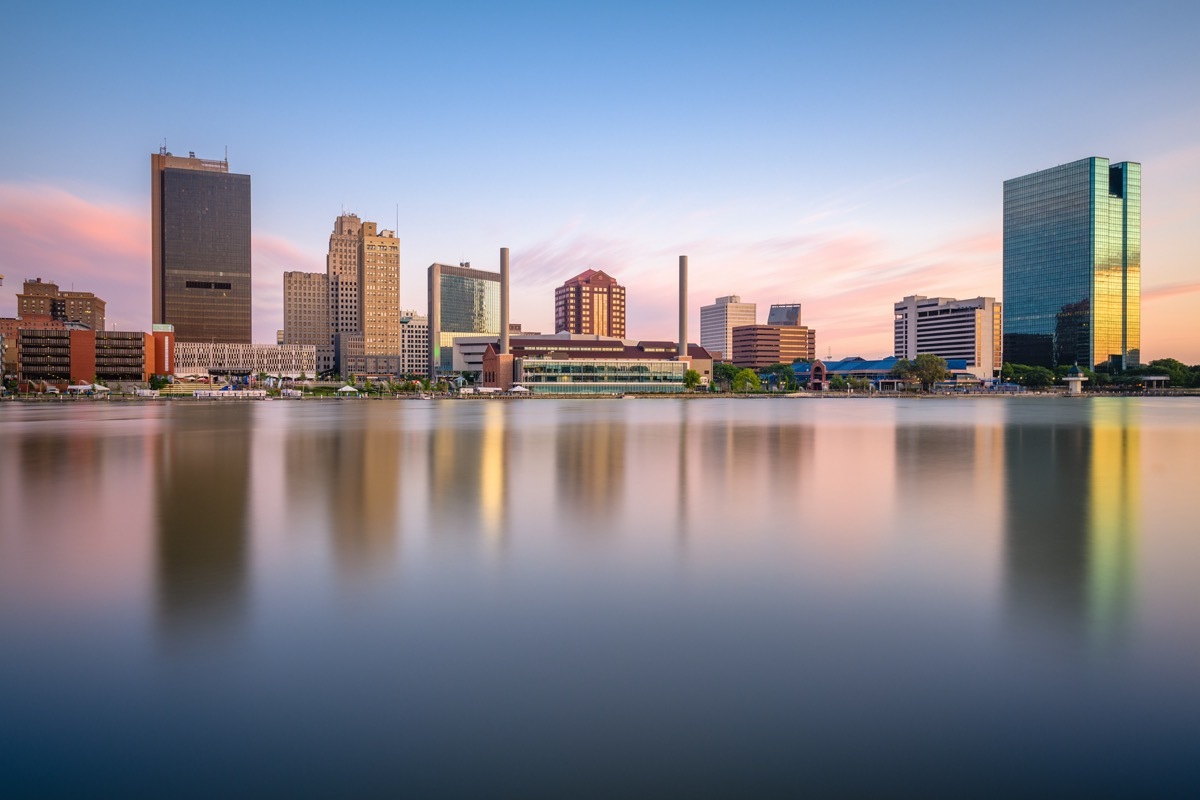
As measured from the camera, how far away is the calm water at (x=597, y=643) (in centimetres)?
666

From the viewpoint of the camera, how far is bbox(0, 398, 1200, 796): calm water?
21.8ft

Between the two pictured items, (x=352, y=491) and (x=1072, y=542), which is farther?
(x=352, y=491)

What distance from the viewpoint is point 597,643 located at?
9734mm

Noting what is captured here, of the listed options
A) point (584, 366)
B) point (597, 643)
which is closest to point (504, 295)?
point (584, 366)

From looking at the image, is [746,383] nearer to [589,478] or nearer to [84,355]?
[84,355]

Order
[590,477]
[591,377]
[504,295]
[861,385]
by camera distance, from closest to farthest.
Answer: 1. [590,477]
2. [591,377]
3. [504,295]
4. [861,385]

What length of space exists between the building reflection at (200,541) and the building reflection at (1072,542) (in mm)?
12418

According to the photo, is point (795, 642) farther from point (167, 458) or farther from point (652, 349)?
point (652, 349)

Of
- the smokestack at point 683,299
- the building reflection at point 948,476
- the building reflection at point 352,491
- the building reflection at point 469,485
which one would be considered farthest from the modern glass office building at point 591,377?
the building reflection at point 352,491

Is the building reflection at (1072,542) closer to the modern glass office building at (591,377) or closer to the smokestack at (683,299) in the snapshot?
the modern glass office building at (591,377)

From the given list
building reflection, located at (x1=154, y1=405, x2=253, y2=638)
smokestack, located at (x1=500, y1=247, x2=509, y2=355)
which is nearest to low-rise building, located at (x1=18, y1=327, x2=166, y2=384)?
smokestack, located at (x1=500, y1=247, x2=509, y2=355)

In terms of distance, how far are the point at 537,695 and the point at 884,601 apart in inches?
259

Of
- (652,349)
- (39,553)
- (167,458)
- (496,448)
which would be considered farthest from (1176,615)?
(652,349)

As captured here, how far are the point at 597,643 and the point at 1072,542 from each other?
1267cm
